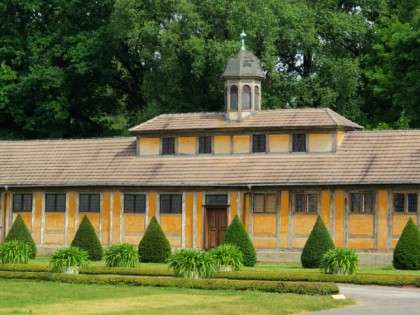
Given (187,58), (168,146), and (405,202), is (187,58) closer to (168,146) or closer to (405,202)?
(168,146)

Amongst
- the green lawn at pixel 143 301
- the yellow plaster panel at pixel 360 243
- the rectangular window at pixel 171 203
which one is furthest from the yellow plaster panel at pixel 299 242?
the green lawn at pixel 143 301

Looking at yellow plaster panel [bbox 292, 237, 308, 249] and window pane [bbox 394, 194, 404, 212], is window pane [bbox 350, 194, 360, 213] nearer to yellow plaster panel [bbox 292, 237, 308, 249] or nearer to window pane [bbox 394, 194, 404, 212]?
window pane [bbox 394, 194, 404, 212]

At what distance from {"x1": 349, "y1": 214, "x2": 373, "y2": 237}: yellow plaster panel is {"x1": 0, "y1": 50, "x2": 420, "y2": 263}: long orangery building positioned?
0.05 metres

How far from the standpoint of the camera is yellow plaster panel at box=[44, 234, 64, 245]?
55.0 meters

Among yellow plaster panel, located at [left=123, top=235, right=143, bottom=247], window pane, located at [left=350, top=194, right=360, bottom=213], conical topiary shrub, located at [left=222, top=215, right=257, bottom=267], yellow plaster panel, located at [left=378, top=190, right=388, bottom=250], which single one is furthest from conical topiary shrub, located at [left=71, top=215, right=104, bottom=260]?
yellow plaster panel, located at [left=378, top=190, right=388, bottom=250]

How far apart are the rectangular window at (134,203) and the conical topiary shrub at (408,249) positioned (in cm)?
1425

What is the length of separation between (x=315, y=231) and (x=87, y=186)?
44.9ft

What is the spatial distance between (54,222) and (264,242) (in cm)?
1155

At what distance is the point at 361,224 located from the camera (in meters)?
48.8

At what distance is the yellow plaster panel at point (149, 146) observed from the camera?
55188mm

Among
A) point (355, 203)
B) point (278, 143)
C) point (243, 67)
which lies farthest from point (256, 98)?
point (355, 203)

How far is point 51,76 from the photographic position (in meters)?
71.7

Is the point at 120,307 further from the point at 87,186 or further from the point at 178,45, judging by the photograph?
the point at 178,45

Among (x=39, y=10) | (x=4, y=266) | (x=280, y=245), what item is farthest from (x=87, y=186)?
(x=39, y=10)
